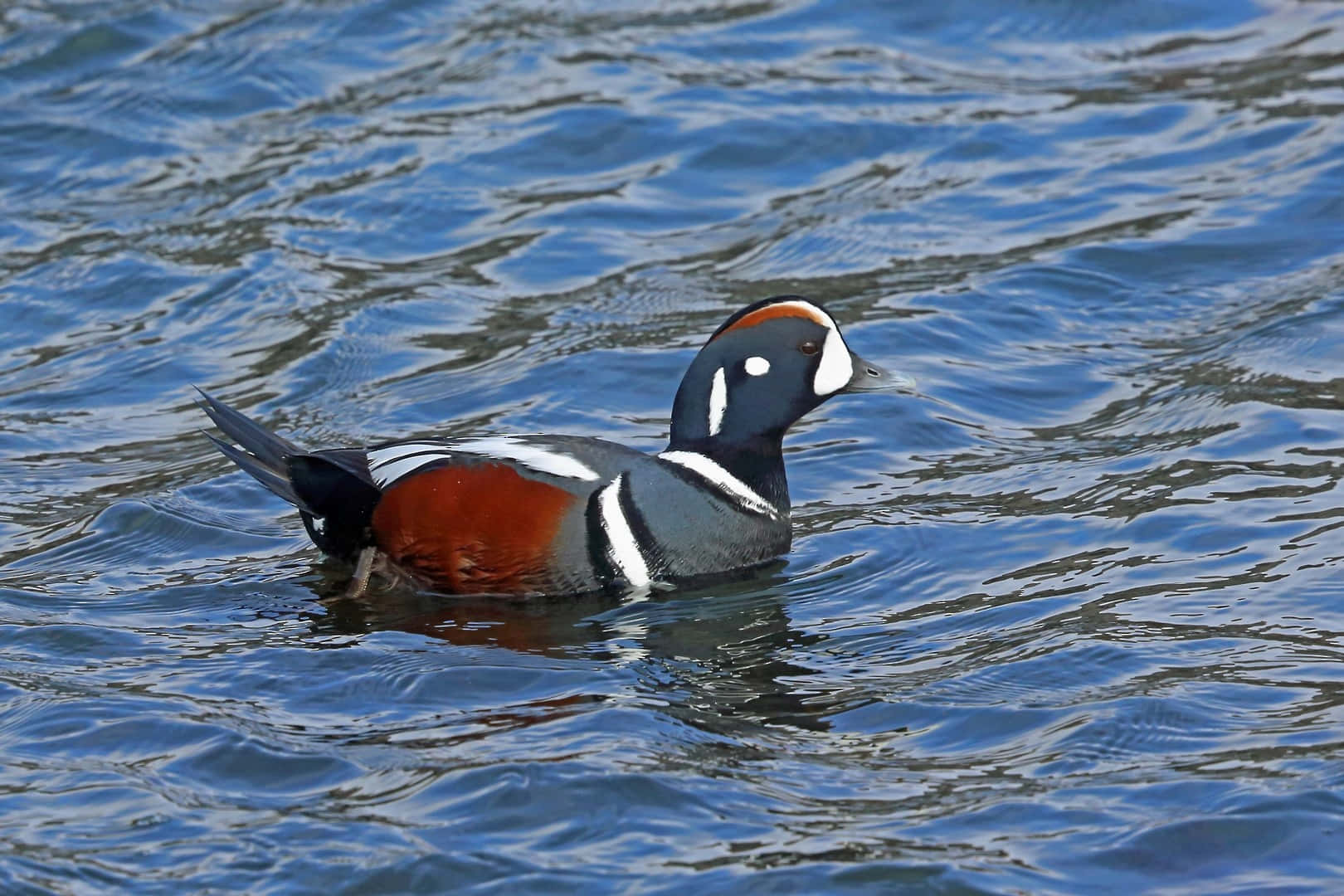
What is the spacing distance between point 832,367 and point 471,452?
144 cm

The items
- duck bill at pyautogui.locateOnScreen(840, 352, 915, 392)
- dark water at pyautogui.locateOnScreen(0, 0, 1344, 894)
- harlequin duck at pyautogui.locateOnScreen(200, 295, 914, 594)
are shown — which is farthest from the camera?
duck bill at pyautogui.locateOnScreen(840, 352, 915, 392)

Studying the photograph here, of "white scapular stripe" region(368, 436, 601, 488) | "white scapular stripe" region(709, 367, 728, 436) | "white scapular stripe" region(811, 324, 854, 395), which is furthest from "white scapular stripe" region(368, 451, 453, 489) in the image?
"white scapular stripe" region(811, 324, 854, 395)

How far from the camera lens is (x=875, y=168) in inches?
482

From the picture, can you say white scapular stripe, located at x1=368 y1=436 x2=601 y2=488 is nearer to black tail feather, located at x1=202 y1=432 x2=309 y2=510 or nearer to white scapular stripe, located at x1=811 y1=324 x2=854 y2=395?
black tail feather, located at x1=202 y1=432 x2=309 y2=510

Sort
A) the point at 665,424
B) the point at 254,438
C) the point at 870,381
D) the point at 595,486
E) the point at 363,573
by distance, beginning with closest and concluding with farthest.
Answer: the point at 595,486 < the point at 363,573 < the point at 254,438 < the point at 870,381 < the point at 665,424

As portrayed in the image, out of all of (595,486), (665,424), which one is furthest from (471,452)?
(665,424)

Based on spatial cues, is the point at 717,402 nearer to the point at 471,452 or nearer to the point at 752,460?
the point at 752,460

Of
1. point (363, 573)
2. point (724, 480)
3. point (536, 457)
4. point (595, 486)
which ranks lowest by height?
point (363, 573)

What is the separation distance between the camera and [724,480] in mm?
7613

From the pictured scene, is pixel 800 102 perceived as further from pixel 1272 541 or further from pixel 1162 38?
pixel 1272 541

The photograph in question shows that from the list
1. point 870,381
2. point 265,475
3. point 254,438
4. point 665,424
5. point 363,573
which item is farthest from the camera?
point 665,424

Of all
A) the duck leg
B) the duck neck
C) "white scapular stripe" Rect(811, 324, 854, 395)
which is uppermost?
"white scapular stripe" Rect(811, 324, 854, 395)

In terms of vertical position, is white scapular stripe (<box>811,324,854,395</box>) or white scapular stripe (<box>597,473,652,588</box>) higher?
white scapular stripe (<box>811,324,854,395</box>)

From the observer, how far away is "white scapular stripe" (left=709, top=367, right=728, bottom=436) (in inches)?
302
